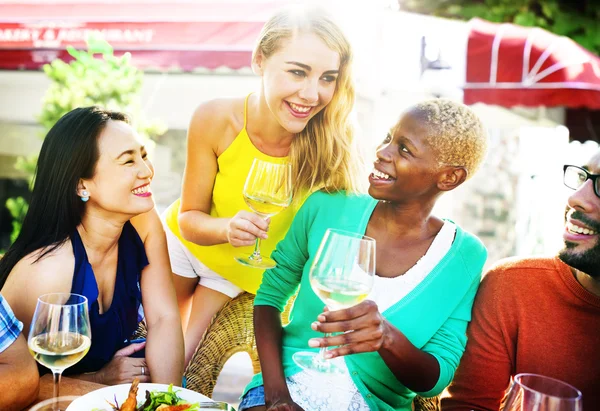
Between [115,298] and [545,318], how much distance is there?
1566 mm

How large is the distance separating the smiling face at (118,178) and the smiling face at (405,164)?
33.9 inches

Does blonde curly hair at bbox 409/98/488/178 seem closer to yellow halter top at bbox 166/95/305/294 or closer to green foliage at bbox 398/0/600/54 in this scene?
yellow halter top at bbox 166/95/305/294

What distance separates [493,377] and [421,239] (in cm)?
54

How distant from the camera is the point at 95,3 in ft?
21.0

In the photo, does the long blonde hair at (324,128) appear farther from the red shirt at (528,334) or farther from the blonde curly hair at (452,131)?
the red shirt at (528,334)

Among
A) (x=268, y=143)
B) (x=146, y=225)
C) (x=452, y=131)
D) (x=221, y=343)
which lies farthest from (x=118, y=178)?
(x=452, y=131)

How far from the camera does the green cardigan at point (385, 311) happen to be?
81.3 inches

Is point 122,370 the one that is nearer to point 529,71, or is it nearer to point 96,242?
point 96,242

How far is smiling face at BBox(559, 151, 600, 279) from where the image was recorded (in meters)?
1.88

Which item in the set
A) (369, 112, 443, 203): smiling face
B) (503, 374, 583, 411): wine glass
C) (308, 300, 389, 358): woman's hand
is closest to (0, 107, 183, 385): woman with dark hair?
(369, 112, 443, 203): smiling face

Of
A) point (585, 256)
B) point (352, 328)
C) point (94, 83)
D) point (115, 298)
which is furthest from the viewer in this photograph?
point (94, 83)

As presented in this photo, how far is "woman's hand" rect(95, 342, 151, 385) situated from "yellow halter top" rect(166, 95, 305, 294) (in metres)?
0.73

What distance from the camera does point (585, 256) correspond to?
1875 millimetres

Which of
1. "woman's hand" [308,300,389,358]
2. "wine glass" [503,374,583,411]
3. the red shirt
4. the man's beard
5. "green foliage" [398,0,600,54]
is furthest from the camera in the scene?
"green foliage" [398,0,600,54]
